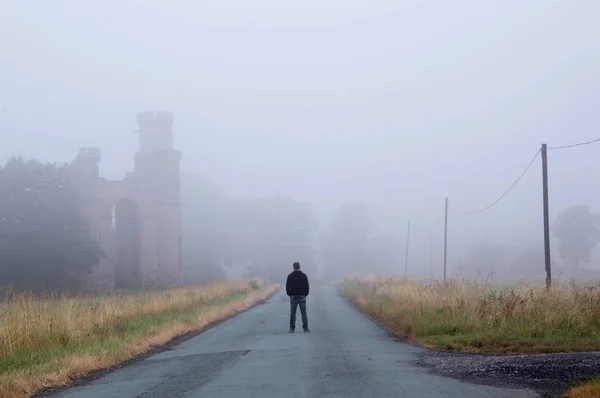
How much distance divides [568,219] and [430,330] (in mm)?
91731

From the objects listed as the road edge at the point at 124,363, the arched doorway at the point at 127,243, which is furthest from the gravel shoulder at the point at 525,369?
the arched doorway at the point at 127,243

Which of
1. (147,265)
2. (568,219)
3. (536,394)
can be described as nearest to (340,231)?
(568,219)

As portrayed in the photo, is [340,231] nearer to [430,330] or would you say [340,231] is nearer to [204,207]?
[204,207]

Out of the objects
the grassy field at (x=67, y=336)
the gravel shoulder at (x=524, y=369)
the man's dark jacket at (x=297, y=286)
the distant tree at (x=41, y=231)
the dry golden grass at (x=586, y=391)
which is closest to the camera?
the dry golden grass at (x=586, y=391)

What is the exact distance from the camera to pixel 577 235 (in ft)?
340

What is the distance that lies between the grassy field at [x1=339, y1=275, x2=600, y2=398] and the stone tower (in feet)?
193

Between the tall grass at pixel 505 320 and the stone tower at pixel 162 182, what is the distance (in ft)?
193

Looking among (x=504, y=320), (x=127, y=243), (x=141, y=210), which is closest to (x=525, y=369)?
(x=504, y=320)

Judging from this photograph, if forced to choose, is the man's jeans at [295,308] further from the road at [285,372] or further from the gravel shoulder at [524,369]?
the gravel shoulder at [524,369]

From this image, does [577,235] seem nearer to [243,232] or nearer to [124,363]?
[243,232]

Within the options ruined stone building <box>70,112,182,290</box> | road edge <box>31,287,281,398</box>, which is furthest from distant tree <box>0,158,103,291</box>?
road edge <box>31,287,281,398</box>

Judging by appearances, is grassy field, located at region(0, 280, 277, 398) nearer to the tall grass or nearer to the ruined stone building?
the tall grass

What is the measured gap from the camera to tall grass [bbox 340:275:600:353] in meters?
16.4

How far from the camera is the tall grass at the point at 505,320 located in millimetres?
16359
